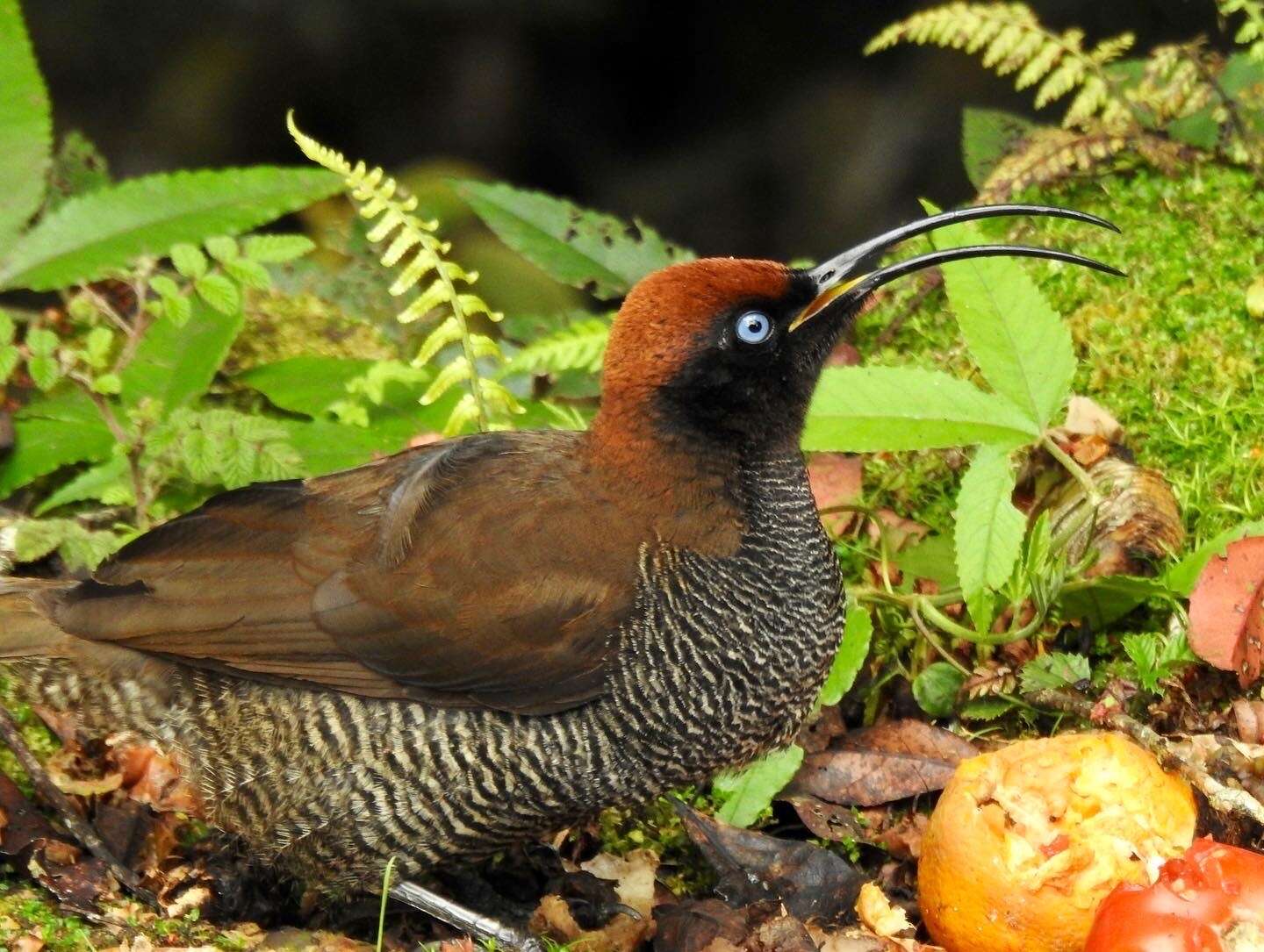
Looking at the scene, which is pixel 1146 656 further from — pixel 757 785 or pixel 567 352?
pixel 567 352

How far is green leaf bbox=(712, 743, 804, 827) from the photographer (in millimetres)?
3889

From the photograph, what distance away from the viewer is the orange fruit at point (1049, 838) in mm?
3123

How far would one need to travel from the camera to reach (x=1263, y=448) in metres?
4.43

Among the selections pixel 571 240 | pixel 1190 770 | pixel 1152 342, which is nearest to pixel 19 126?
pixel 571 240

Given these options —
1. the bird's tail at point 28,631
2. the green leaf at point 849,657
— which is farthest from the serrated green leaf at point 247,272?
the green leaf at point 849,657

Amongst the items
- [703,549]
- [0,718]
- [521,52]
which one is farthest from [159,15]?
[703,549]

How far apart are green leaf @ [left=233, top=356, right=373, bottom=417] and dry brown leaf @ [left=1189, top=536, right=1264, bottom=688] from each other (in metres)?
→ 2.66

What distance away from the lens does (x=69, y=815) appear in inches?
150

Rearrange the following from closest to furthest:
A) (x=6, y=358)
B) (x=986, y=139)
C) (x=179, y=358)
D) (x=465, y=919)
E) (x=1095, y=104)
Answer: (x=465, y=919) → (x=6, y=358) → (x=179, y=358) → (x=1095, y=104) → (x=986, y=139)

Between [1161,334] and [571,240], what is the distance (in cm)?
193

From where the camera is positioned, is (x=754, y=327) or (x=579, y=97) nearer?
(x=754, y=327)

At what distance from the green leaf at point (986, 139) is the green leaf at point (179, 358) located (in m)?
2.48

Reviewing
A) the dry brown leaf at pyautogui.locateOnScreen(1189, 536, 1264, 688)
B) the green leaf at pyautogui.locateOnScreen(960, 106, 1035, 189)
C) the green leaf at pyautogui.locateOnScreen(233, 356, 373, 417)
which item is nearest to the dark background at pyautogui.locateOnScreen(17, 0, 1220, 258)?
the green leaf at pyautogui.locateOnScreen(960, 106, 1035, 189)

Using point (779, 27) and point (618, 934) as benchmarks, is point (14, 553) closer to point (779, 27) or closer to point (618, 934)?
point (618, 934)
